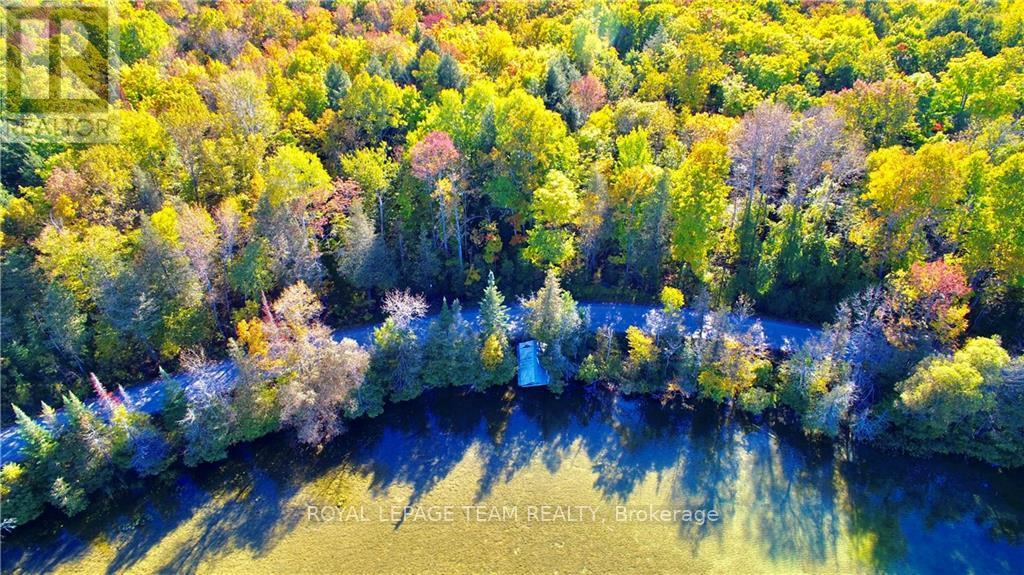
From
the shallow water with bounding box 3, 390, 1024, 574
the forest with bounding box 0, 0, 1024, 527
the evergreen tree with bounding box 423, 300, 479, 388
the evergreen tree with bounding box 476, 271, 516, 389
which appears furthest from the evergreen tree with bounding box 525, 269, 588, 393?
the evergreen tree with bounding box 423, 300, 479, 388

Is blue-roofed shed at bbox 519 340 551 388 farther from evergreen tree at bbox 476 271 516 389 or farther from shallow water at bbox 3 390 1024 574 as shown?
shallow water at bbox 3 390 1024 574

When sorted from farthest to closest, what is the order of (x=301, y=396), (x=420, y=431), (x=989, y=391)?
(x=420, y=431), (x=301, y=396), (x=989, y=391)

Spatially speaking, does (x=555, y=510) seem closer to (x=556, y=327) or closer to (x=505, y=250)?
(x=556, y=327)

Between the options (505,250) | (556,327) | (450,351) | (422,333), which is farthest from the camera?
(505,250)

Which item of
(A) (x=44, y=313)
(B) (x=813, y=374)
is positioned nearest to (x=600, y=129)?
(B) (x=813, y=374)

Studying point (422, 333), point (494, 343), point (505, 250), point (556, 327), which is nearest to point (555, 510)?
point (494, 343)

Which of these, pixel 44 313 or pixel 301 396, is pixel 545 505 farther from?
pixel 44 313

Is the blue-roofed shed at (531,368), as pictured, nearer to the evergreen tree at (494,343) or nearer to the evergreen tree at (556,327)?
the evergreen tree at (556,327)
